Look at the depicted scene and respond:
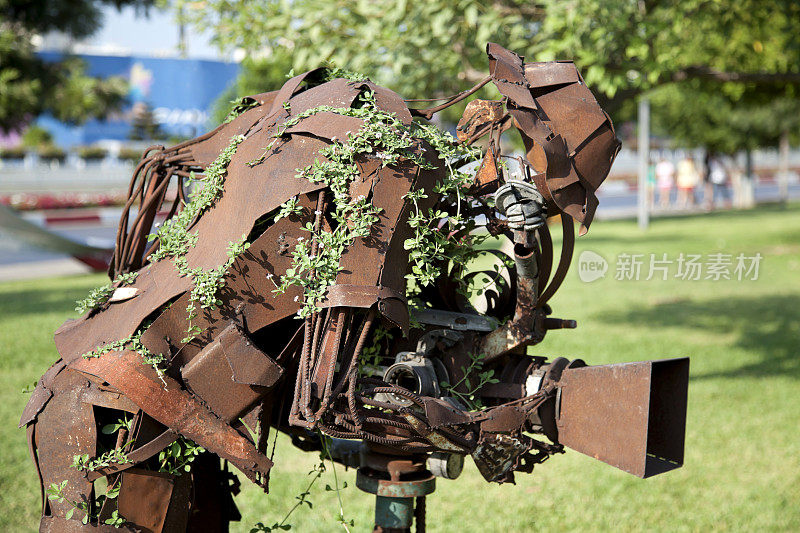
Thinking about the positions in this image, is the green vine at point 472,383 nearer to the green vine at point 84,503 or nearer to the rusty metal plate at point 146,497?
the rusty metal plate at point 146,497

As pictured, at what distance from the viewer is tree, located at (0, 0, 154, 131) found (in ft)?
39.8

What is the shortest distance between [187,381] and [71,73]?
12759 mm

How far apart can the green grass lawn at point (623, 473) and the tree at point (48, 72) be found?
9.37 ft

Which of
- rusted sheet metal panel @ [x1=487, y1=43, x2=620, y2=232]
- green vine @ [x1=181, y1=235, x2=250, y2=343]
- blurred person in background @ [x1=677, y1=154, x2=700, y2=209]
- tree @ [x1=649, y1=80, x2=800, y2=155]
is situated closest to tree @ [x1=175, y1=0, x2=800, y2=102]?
rusted sheet metal panel @ [x1=487, y1=43, x2=620, y2=232]

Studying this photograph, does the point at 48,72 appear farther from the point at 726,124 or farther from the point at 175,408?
the point at 726,124

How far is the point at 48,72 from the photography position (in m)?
13.0

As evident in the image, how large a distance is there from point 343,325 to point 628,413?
93 centimetres

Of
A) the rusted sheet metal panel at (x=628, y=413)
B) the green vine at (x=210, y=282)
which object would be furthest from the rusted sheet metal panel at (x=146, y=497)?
the rusted sheet metal panel at (x=628, y=413)

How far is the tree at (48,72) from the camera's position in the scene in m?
Answer: 12.1

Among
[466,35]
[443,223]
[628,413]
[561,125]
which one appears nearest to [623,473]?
[628,413]

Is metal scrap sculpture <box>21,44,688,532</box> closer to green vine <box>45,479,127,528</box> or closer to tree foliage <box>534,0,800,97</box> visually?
green vine <box>45,479,127,528</box>

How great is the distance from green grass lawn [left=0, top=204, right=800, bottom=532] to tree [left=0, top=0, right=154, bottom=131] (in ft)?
9.37

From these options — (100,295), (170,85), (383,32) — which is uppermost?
(383,32)

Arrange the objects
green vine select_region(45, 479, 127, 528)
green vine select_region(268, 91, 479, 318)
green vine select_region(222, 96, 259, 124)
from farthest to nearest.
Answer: green vine select_region(222, 96, 259, 124) → green vine select_region(45, 479, 127, 528) → green vine select_region(268, 91, 479, 318)
